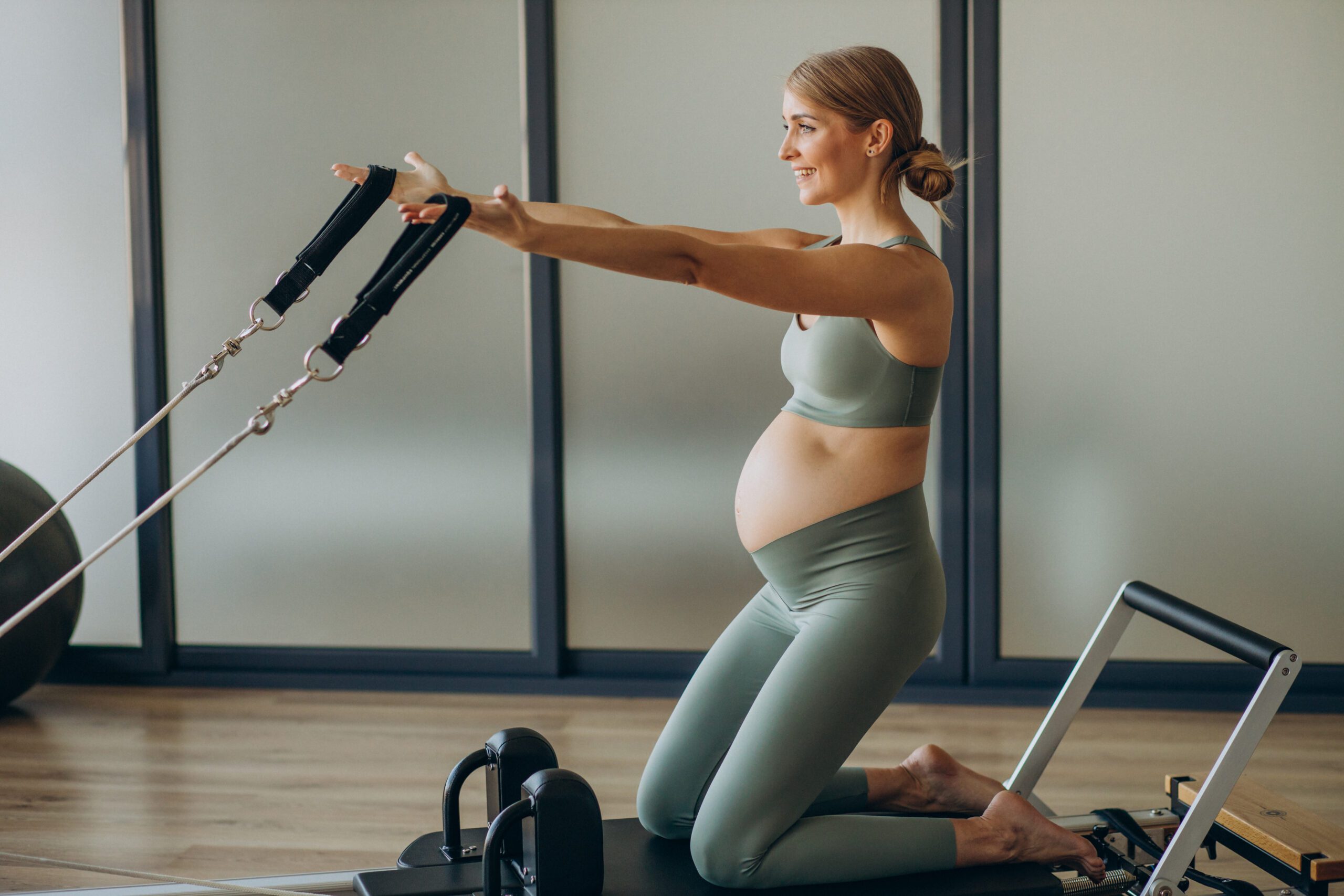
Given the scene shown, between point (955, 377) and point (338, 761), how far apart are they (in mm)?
1869

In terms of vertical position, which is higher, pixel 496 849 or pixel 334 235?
pixel 334 235

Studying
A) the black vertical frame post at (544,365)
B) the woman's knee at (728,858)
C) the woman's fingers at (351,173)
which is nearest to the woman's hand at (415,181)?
the woman's fingers at (351,173)

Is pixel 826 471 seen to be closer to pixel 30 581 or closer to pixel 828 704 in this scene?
pixel 828 704

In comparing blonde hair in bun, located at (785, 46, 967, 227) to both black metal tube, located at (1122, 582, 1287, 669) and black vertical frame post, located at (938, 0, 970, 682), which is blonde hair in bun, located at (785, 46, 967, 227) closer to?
black metal tube, located at (1122, 582, 1287, 669)

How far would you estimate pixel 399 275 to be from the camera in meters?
1.24

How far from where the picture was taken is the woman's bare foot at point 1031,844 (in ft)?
5.56

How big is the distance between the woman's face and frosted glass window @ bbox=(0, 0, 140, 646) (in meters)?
2.50

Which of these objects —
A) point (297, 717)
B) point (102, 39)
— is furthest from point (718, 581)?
point (102, 39)

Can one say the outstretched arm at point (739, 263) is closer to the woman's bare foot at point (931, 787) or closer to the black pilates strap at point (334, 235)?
the black pilates strap at point (334, 235)

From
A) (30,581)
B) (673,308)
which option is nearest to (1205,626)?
(673,308)

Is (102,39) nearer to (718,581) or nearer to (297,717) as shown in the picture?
(297,717)

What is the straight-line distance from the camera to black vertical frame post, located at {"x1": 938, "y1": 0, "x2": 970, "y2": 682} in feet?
10.4

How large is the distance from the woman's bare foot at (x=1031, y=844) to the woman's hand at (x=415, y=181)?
3.72ft

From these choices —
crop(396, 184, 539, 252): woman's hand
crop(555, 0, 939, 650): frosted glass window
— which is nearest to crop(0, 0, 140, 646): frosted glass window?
crop(555, 0, 939, 650): frosted glass window
